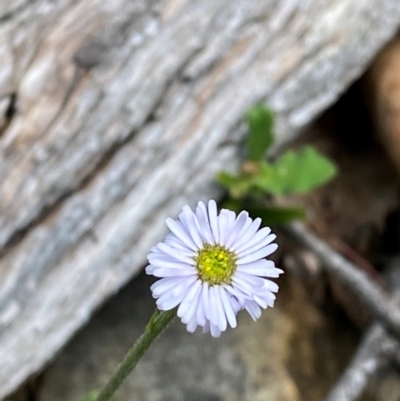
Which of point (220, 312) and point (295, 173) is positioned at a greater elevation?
point (220, 312)

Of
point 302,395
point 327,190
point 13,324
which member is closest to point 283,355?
point 302,395

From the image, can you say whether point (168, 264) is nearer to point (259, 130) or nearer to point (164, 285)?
point (164, 285)

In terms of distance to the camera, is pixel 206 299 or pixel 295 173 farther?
pixel 295 173

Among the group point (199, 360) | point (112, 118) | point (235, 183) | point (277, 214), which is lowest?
point (199, 360)

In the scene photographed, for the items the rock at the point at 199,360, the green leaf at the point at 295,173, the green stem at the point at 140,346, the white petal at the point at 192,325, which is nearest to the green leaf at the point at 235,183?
the green leaf at the point at 295,173

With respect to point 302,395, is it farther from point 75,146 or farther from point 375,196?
point 75,146

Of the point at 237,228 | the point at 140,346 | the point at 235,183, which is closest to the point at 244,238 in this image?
the point at 237,228

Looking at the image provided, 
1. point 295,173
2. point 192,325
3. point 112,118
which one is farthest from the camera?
point 295,173

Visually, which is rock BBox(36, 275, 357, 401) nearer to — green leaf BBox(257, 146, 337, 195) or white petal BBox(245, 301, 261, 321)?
green leaf BBox(257, 146, 337, 195)
